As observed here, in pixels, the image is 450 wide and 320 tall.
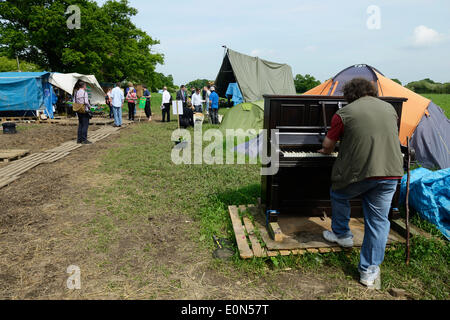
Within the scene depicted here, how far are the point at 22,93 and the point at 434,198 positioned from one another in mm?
18471

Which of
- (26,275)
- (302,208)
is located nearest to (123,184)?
(26,275)

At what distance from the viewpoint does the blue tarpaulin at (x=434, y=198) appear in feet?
12.0

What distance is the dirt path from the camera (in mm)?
2643

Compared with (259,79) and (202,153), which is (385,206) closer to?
→ (202,153)

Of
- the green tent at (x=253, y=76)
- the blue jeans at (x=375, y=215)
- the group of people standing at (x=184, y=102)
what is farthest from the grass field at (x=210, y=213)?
the green tent at (x=253, y=76)

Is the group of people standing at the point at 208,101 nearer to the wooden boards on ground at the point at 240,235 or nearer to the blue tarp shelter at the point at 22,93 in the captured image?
the blue tarp shelter at the point at 22,93

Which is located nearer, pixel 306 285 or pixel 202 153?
pixel 306 285

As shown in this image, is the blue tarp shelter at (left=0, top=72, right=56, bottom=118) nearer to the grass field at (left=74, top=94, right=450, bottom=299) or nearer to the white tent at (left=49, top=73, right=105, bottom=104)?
the white tent at (left=49, top=73, right=105, bottom=104)

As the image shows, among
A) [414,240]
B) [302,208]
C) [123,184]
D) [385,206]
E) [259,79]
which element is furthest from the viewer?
[259,79]

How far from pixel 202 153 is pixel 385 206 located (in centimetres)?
577

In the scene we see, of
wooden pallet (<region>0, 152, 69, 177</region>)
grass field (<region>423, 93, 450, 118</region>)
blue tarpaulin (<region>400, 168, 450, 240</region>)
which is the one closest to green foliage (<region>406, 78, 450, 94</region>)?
grass field (<region>423, 93, 450, 118</region>)

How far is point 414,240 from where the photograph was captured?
3.41 m

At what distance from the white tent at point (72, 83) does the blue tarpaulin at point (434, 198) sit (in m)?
18.2

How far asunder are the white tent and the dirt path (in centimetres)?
1420
